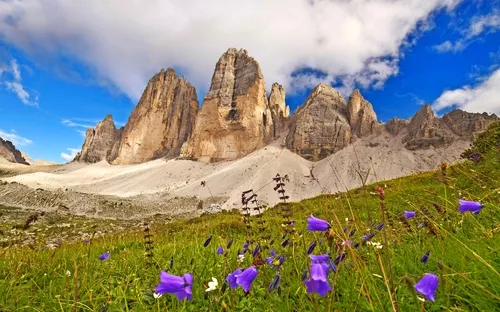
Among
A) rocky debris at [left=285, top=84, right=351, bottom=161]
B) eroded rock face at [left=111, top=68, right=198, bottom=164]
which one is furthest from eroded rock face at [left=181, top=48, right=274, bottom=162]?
eroded rock face at [left=111, top=68, right=198, bottom=164]

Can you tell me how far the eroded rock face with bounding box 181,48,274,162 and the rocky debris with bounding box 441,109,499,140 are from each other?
243ft

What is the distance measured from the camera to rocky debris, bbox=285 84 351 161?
13112 centimetres

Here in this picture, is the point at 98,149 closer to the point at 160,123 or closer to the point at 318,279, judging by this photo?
the point at 160,123

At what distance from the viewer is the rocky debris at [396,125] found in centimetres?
13162

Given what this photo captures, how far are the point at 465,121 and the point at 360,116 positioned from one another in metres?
39.5

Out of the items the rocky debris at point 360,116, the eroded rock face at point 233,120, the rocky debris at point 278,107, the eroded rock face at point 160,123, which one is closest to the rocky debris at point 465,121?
the rocky debris at point 360,116

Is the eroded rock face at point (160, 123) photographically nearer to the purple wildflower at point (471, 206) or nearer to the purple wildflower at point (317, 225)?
the purple wildflower at point (317, 225)

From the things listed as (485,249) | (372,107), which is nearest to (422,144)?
(372,107)

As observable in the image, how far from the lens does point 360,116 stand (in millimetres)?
139500

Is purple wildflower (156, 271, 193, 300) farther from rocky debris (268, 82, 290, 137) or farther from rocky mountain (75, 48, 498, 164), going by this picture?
rocky debris (268, 82, 290, 137)

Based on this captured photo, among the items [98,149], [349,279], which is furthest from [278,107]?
[349,279]

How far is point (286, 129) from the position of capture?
15662 cm

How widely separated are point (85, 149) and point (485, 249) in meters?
223

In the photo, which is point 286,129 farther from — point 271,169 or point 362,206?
point 362,206
